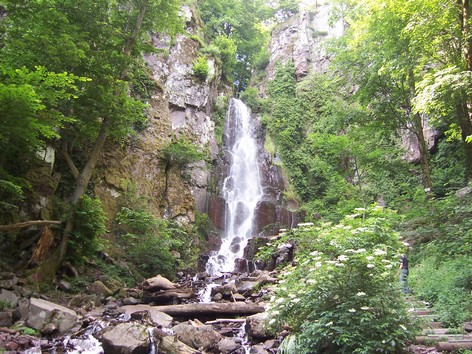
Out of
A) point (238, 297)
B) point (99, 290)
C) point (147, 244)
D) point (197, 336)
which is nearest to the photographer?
point (197, 336)

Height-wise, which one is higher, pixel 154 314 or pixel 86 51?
pixel 86 51

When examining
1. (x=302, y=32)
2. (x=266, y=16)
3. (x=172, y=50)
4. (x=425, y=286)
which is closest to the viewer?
(x=425, y=286)

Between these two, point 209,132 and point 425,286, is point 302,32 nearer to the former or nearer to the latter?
point 209,132

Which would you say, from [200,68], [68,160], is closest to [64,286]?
[68,160]

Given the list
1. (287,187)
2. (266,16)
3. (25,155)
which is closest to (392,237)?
(25,155)

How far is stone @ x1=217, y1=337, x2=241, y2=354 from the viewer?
20.1 feet

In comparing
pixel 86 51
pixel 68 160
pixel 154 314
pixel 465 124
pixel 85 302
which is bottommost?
pixel 154 314

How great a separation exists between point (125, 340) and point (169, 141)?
14.1m

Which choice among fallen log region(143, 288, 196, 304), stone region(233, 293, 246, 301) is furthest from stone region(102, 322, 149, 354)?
stone region(233, 293, 246, 301)

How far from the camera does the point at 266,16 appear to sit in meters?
35.6

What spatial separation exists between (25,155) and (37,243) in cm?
230

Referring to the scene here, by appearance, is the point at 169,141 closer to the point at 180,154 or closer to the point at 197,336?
the point at 180,154

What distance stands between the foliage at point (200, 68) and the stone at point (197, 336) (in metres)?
18.6

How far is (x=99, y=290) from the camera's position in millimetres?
9305
